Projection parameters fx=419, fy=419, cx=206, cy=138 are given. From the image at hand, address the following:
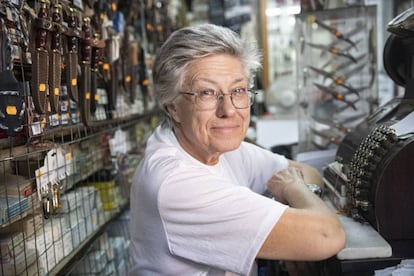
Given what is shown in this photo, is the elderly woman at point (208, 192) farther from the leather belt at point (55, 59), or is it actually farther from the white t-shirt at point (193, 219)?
the leather belt at point (55, 59)

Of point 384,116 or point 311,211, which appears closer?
point 311,211

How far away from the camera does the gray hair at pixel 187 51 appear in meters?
1.17

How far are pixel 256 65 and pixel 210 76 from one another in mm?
268

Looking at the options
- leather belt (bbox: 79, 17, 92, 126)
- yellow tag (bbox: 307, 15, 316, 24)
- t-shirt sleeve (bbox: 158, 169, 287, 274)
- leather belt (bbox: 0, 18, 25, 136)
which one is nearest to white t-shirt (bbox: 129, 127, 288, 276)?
t-shirt sleeve (bbox: 158, 169, 287, 274)

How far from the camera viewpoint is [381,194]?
43.4 inches

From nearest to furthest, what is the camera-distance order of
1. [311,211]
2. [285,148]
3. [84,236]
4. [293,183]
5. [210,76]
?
[311,211] < [210,76] < [293,183] < [84,236] < [285,148]

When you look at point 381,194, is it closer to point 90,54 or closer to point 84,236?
point 90,54

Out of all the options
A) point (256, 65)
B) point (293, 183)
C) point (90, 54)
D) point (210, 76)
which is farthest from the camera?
point (90, 54)

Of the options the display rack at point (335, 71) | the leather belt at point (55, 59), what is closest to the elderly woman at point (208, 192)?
the leather belt at point (55, 59)

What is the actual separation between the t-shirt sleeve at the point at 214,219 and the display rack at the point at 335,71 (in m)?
1.51

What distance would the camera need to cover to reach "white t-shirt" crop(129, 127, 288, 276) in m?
0.98

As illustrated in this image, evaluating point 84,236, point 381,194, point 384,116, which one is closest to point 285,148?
point 384,116

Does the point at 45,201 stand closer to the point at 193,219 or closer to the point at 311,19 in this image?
the point at 193,219

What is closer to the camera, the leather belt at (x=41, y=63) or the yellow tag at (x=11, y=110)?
the yellow tag at (x=11, y=110)
